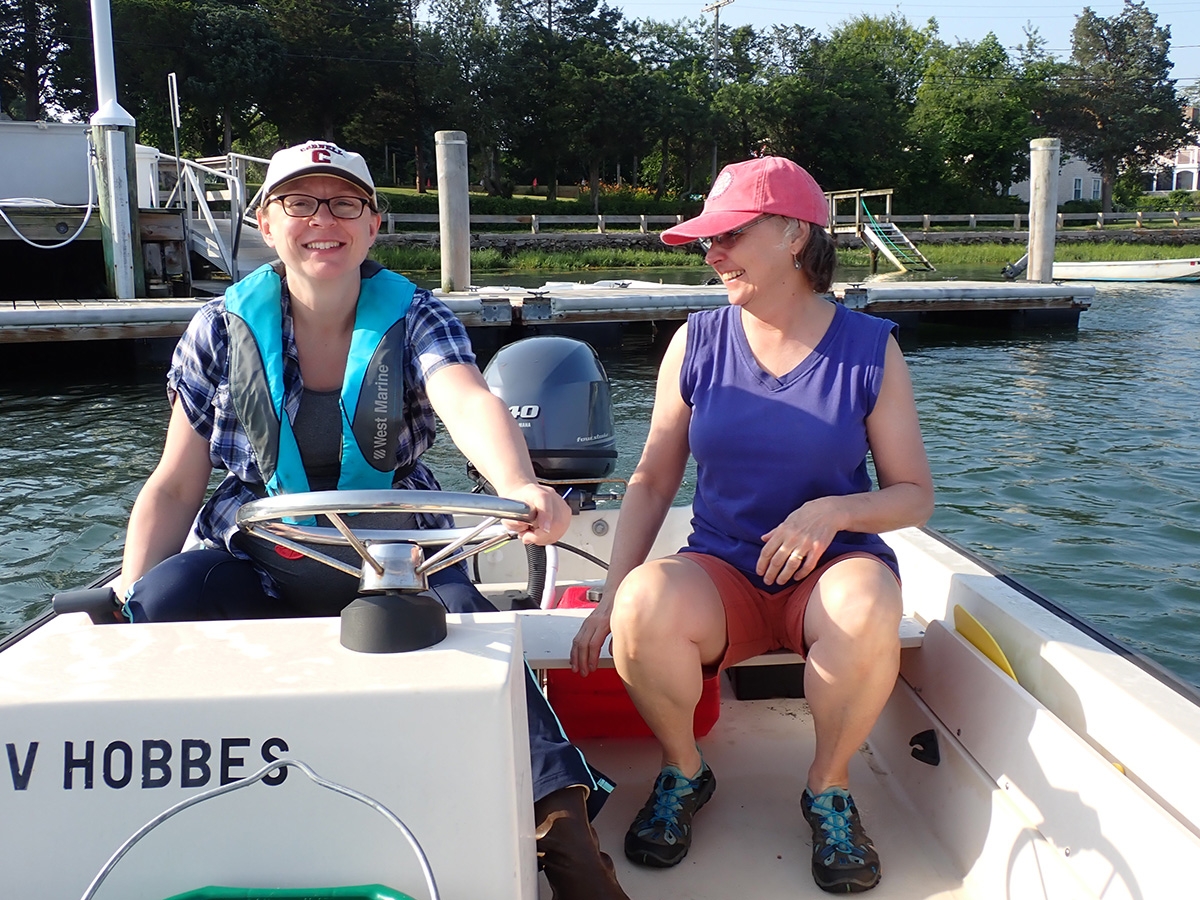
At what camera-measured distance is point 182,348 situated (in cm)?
223

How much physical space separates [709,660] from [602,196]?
1621 inches

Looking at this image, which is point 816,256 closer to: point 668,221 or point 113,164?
point 113,164

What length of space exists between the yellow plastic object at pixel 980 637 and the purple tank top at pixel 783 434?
9.9 inches

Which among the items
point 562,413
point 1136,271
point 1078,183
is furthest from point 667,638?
point 1078,183

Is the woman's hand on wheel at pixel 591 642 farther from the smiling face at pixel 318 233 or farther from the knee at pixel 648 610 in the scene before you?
the smiling face at pixel 318 233

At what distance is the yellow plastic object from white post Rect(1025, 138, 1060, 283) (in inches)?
522

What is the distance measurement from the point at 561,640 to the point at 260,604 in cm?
59

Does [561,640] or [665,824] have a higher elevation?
[561,640]

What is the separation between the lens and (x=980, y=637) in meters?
2.24

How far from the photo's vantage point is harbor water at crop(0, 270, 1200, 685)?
5.19 metres

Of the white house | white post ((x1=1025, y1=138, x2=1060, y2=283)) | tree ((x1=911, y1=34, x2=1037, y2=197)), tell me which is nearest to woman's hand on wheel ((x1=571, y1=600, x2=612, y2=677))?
white post ((x1=1025, y1=138, x2=1060, y2=283))

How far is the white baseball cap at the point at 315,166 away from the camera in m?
2.05

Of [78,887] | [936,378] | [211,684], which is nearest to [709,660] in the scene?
[211,684]

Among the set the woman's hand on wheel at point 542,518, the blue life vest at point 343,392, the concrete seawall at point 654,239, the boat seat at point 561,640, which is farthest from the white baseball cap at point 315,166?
the concrete seawall at point 654,239
